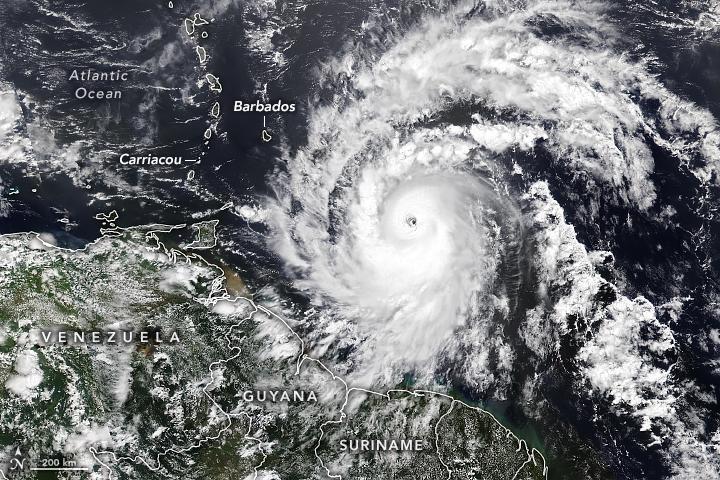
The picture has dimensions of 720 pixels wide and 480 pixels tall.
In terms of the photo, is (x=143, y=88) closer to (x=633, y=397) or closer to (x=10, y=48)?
(x=10, y=48)

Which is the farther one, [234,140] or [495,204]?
[234,140]

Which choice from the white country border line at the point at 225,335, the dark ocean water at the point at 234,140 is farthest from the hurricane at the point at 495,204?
the white country border line at the point at 225,335

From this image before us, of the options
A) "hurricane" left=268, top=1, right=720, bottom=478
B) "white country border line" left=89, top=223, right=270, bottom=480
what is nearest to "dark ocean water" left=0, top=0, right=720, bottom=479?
"hurricane" left=268, top=1, right=720, bottom=478

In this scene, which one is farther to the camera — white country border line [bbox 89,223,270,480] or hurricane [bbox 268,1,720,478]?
hurricane [bbox 268,1,720,478]

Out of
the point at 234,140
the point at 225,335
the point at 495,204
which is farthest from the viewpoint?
the point at 234,140

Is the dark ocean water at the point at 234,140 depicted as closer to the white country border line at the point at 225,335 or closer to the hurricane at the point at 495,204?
the hurricane at the point at 495,204

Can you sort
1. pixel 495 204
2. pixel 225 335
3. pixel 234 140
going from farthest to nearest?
pixel 234 140 < pixel 495 204 < pixel 225 335

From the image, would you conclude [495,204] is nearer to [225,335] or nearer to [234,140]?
[234,140]

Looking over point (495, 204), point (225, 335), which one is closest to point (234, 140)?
point (225, 335)

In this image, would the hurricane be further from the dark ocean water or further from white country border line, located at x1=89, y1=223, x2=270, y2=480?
white country border line, located at x1=89, y1=223, x2=270, y2=480

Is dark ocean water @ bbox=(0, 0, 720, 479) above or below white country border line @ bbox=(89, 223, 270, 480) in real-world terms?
above
